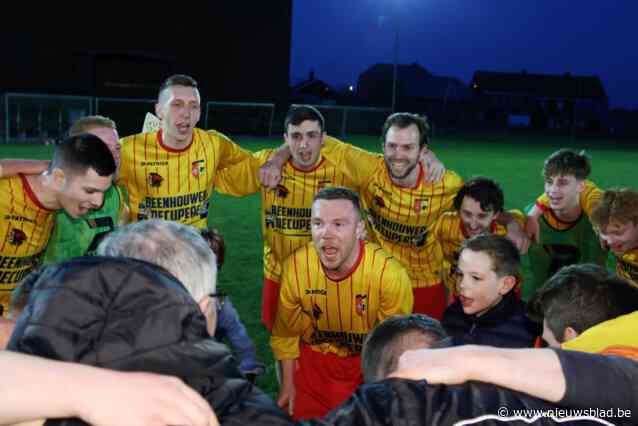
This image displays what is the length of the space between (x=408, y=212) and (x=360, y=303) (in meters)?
1.32

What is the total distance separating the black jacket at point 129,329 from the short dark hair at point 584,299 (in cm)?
127

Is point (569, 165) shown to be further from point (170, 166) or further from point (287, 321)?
point (170, 166)

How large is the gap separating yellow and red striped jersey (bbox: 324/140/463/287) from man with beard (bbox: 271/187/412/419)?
1.11m

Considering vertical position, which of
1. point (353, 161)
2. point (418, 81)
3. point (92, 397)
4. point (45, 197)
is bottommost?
point (92, 397)

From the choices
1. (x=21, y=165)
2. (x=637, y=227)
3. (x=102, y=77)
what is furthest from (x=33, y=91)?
(x=637, y=227)

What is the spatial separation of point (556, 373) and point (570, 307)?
0.84 metres

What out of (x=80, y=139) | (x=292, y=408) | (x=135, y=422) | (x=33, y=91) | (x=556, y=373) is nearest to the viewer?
(x=135, y=422)

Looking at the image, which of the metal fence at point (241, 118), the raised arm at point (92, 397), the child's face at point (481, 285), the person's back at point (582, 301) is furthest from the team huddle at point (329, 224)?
the metal fence at point (241, 118)

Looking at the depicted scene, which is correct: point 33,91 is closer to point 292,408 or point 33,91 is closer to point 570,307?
point 292,408

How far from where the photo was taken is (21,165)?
3812 mm

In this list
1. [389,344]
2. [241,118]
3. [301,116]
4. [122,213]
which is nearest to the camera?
[389,344]

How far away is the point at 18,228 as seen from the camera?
12.6 feet

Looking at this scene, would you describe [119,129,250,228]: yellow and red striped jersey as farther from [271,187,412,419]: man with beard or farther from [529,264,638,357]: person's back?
[529,264,638,357]: person's back

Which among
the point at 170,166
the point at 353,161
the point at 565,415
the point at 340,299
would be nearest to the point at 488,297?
the point at 340,299
